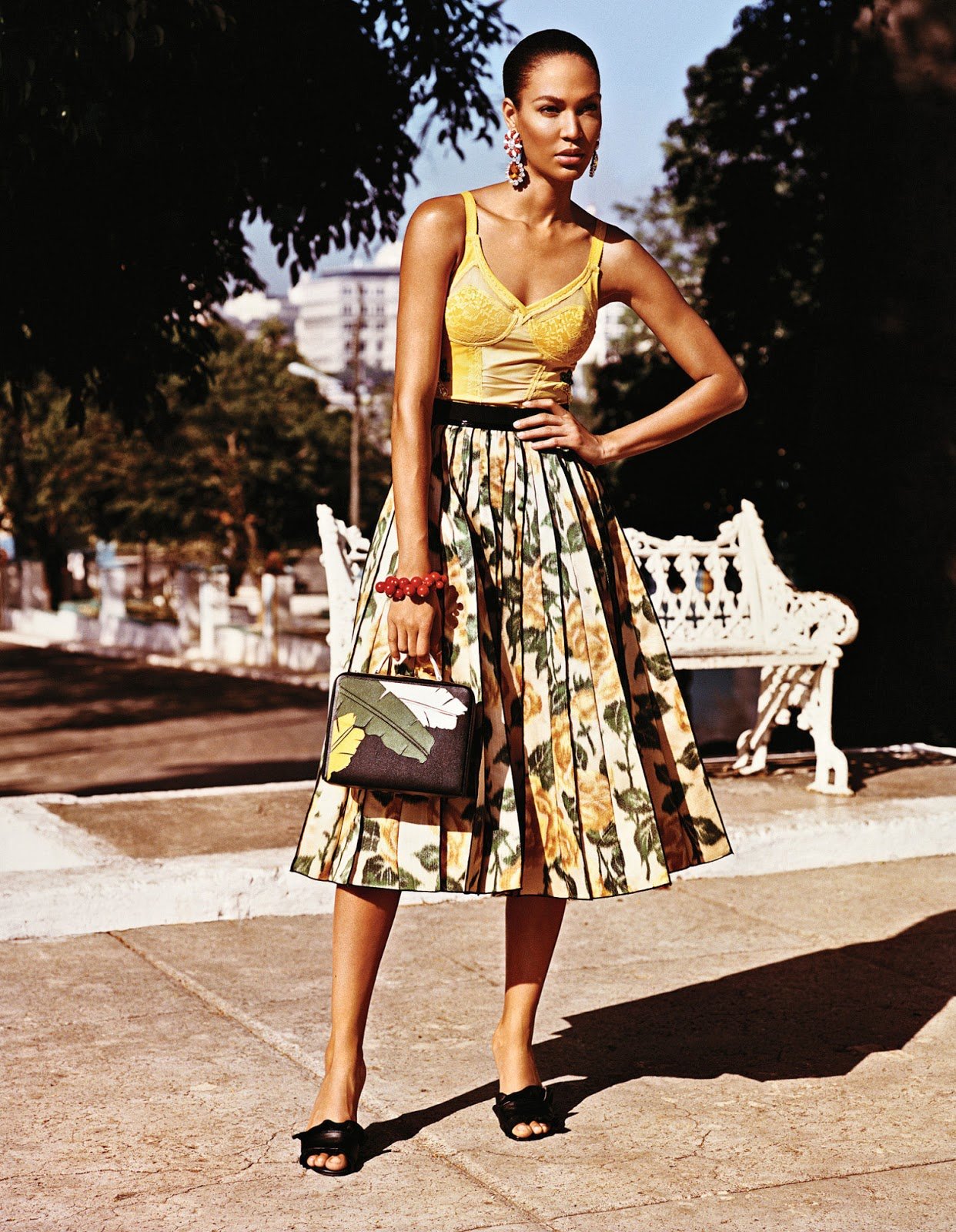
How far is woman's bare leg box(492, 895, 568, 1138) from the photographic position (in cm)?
302

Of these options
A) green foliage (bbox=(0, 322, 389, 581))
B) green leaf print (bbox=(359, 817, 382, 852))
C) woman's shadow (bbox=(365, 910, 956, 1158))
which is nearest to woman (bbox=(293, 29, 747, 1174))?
green leaf print (bbox=(359, 817, 382, 852))

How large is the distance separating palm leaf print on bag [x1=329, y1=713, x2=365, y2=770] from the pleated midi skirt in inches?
3.5

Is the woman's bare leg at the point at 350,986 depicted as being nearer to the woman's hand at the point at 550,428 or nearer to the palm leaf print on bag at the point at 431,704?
the palm leaf print on bag at the point at 431,704

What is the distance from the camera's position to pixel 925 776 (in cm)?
668

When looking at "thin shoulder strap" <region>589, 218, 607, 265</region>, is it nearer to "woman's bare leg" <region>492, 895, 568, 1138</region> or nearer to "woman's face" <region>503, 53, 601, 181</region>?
"woman's face" <region>503, 53, 601, 181</region>

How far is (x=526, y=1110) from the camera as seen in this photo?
9.71ft

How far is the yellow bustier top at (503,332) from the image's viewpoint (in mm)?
2895

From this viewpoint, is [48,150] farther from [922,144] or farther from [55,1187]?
[55,1187]

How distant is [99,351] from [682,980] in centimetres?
544

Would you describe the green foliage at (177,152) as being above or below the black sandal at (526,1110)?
above

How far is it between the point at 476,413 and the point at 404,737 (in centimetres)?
63

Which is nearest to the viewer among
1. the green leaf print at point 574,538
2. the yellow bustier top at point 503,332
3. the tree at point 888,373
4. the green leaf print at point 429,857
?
the green leaf print at point 429,857

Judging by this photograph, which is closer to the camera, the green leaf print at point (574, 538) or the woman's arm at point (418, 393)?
the woman's arm at point (418, 393)

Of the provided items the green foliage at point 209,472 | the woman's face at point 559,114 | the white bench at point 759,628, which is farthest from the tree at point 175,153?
the green foliage at point 209,472
